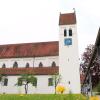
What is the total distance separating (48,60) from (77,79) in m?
9.35

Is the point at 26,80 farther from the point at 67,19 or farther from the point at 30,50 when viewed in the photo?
the point at 67,19

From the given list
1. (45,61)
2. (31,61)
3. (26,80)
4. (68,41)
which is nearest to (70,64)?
(68,41)

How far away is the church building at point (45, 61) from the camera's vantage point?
51.6 metres

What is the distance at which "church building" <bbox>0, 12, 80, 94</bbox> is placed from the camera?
169 feet

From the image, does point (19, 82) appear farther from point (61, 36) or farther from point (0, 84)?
point (61, 36)

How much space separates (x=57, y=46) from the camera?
193ft

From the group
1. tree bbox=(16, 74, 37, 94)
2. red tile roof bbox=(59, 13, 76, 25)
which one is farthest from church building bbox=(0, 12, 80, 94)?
tree bbox=(16, 74, 37, 94)

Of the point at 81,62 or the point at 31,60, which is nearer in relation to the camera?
the point at 81,62

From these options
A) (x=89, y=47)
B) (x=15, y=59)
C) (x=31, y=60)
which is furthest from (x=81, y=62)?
(x=15, y=59)

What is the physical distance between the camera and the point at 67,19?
5884 cm

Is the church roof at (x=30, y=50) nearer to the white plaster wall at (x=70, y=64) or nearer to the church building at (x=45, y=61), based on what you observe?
the church building at (x=45, y=61)

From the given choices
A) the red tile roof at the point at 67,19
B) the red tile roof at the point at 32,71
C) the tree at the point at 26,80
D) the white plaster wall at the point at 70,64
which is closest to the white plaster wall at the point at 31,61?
the red tile roof at the point at 32,71

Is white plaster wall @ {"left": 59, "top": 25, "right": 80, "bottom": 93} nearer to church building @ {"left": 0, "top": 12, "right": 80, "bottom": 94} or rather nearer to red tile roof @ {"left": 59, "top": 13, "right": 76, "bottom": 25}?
church building @ {"left": 0, "top": 12, "right": 80, "bottom": 94}

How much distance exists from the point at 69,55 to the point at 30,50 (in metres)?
11.5
